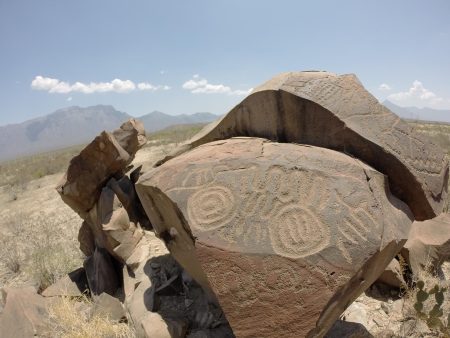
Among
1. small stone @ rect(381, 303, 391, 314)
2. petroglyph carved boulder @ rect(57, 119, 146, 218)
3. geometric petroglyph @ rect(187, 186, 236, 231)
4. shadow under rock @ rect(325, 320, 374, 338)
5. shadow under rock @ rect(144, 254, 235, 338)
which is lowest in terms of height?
small stone @ rect(381, 303, 391, 314)

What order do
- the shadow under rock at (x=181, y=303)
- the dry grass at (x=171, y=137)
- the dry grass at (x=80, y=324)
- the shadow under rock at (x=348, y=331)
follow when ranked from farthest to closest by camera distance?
the dry grass at (x=171, y=137), the dry grass at (x=80, y=324), the shadow under rock at (x=181, y=303), the shadow under rock at (x=348, y=331)

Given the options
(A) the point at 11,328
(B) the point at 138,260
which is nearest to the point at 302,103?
(B) the point at 138,260

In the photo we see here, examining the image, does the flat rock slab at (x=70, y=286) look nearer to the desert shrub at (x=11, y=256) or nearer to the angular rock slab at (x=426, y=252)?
the desert shrub at (x=11, y=256)

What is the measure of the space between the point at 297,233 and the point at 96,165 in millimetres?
3291

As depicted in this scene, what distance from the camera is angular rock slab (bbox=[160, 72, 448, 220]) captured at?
335cm

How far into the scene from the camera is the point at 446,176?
365 cm

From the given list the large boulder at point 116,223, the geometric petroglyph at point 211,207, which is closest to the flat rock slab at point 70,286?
the large boulder at point 116,223

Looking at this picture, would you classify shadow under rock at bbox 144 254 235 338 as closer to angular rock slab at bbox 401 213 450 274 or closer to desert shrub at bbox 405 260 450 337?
desert shrub at bbox 405 260 450 337

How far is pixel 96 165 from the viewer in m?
4.93

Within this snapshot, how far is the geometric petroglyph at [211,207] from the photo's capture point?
269cm

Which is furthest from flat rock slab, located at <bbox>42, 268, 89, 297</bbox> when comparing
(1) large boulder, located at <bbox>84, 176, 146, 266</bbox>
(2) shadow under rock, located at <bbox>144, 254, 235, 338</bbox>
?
(2) shadow under rock, located at <bbox>144, 254, 235, 338</bbox>

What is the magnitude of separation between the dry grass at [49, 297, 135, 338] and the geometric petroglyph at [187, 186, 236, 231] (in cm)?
153

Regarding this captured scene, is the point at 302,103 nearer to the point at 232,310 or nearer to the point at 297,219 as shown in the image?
the point at 297,219

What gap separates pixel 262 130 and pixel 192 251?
166cm
